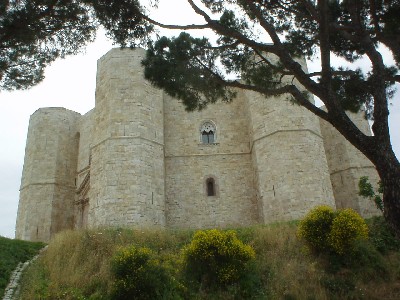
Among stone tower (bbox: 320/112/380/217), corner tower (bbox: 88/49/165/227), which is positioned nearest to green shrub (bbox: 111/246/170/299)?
corner tower (bbox: 88/49/165/227)

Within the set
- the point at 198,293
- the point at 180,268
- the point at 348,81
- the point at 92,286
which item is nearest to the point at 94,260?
the point at 92,286

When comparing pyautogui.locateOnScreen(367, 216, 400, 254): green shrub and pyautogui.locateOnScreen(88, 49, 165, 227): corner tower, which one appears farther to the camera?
pyautogui.locateOnScreen(88, 49, 165, 227): corner tower

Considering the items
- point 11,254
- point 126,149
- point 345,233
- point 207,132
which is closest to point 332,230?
point 345,233

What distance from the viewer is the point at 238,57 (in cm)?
984

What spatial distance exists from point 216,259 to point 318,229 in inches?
89.4

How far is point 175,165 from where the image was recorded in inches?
675

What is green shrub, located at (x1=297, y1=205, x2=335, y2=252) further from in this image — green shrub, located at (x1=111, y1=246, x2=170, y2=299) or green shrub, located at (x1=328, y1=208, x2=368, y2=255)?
green shrub, located at (x1=111, y1=246, x2=170, y2=299)

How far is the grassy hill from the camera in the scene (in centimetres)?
785

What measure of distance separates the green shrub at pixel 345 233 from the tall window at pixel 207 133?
9465mm

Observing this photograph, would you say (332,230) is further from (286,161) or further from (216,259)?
(286,161)

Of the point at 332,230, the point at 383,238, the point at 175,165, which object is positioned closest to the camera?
the point at 332,230

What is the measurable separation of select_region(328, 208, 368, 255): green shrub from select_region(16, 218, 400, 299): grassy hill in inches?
8.7

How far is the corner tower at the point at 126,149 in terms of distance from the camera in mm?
14531

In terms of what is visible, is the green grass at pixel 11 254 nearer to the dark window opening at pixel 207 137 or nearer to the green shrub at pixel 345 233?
the green shrub at pixel 345 233
